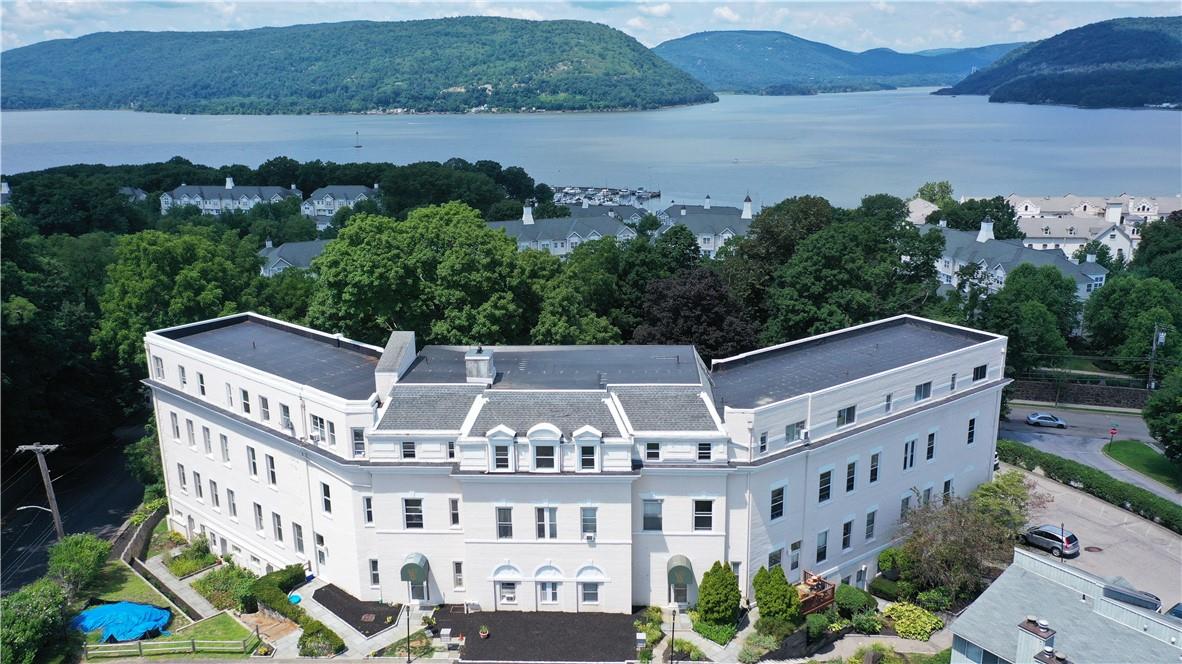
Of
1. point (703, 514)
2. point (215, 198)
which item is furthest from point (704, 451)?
point (215, 198)

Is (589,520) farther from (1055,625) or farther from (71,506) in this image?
(71,506)

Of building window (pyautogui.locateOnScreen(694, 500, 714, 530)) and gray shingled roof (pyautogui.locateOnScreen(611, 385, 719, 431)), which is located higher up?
gray shingled roof (pyautogui.locateOnScreen(611, 385, 719, 431))

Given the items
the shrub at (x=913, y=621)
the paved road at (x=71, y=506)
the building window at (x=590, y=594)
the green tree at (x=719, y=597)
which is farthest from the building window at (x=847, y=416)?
the paved road at (x=71, y=506)

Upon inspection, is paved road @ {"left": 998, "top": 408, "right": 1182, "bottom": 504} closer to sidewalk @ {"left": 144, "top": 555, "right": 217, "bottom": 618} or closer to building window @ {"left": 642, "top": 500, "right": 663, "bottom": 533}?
building window @ {"left": 642, "top": 500, "right": 663, "bottom": 533}

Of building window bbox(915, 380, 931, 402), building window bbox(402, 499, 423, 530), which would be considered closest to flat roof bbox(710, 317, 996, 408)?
building window bbox(915, 380, 931, 402)

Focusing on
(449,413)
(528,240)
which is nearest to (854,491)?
(449,413)
